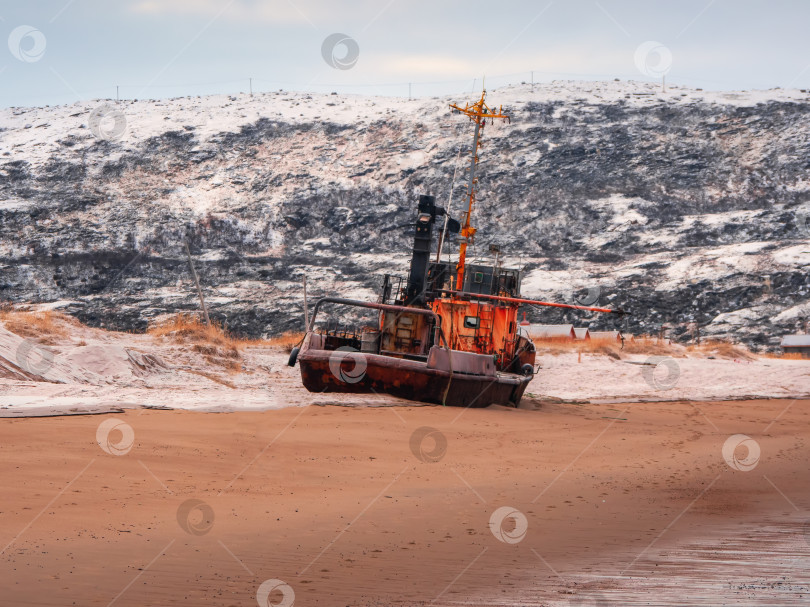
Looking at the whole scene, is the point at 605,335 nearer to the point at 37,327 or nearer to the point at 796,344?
the point at 796,344

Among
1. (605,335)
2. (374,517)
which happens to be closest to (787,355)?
(605,335)

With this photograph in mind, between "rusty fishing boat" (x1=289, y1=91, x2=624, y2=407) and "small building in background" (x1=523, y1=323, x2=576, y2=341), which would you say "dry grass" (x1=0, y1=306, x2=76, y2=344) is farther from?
"small building in background" (x1=523, y1=323, x2=576, y2=341)

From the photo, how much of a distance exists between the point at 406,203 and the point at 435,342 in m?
38.3

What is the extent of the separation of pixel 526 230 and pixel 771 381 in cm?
2612

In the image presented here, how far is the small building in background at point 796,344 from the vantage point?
126ft

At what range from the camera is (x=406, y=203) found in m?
54.6

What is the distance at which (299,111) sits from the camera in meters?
66.6

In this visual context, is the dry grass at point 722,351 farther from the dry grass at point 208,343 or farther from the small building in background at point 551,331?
the dry grass at point 208,343

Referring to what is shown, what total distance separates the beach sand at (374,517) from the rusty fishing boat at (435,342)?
423 cm

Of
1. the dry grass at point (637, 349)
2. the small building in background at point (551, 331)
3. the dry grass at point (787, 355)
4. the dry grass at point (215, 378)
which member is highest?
the dry grass at point (215, 378)

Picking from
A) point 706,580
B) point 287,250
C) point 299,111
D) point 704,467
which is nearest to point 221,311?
point 287,250

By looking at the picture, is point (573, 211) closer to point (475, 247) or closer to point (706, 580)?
point (475, 247)

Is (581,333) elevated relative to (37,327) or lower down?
lower down

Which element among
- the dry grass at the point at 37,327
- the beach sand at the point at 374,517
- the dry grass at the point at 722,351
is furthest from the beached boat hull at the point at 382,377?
the dry grass at the point at 722,351
